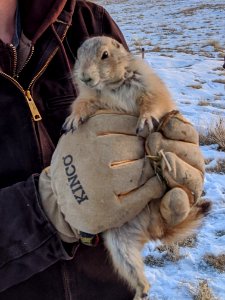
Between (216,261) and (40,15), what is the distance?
2.34 m

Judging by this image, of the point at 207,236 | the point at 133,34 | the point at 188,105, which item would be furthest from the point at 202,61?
the point at 207,236

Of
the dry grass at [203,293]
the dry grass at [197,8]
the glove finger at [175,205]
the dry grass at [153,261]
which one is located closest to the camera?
the glove finger at [175,205]

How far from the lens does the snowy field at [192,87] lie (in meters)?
3.37

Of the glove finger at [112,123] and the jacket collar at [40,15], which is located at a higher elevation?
the jacket collar at [40,15]

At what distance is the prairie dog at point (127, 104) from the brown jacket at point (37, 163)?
99 mm

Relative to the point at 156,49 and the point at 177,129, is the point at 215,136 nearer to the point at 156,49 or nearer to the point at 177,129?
the point at 177,129

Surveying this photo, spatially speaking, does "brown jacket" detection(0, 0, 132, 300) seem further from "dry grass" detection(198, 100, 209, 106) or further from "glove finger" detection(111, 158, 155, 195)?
"dry grass" detection(198, 100, 209, 106)

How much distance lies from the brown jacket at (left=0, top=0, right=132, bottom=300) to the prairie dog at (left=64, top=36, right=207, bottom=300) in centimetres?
10

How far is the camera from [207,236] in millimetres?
3824

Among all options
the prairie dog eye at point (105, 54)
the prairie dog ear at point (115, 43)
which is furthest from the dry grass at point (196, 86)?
the prairie dog eye at point (105, 54)

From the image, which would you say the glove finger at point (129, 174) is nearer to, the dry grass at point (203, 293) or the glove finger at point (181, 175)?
the glove finger at point (181, 175)

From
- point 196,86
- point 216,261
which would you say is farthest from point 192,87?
point 216,261

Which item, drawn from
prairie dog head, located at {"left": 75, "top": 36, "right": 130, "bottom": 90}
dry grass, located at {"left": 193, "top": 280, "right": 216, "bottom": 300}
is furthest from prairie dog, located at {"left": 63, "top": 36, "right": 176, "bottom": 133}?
dry grass, located at {"left": 193, "top": 280, "right": 216, "bottom": 300}

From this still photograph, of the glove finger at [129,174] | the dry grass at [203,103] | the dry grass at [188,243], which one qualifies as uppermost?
the glove finger at [129,174]
